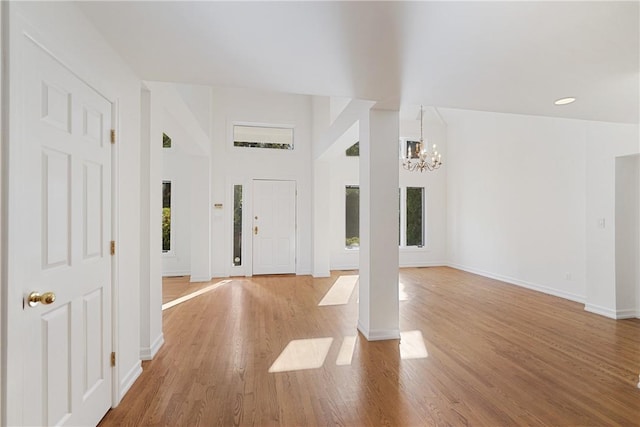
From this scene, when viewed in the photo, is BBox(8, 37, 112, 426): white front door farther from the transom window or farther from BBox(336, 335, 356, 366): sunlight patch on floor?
the transom window

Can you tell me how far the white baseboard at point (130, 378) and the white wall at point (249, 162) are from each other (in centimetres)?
408

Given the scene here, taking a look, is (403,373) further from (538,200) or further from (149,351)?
(538,200)

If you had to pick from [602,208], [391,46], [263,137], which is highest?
[263,137]

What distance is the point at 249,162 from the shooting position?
673cm

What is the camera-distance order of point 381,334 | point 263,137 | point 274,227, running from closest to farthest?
point 381,334, point 274,227, point 263,137

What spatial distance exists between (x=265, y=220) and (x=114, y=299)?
4668mm

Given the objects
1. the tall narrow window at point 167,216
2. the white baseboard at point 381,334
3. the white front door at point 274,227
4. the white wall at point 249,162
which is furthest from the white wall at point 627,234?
the tall narrow window at point 167,216

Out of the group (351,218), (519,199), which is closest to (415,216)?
(351,218)

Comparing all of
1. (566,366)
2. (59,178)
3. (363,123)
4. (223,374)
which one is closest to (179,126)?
(363,123)

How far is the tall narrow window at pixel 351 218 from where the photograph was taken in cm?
756

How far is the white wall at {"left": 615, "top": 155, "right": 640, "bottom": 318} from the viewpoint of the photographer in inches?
157

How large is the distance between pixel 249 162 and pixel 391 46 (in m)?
5.15

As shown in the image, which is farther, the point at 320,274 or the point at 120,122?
the point at 320,274

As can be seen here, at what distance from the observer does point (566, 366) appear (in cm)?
268
